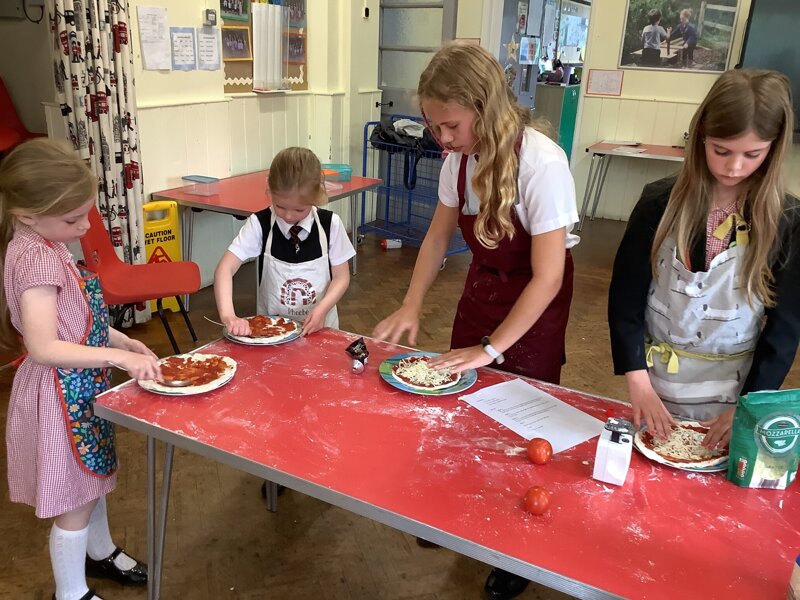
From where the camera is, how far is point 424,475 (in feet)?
3.89

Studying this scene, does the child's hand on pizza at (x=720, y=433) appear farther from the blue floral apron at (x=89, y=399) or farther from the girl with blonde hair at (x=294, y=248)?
the blue floral apron at (x=89, y=399)

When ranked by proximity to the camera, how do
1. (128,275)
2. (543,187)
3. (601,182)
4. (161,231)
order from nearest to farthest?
(543,187) → (128,275) → (161,231) → (601,182)

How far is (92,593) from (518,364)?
1259 millimetres

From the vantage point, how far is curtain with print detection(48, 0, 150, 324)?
2963 mm

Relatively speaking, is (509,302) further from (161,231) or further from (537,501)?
(161,231)

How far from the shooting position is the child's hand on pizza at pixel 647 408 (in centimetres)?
133

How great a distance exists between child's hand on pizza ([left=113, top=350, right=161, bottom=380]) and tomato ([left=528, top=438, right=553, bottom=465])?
827 millimetres

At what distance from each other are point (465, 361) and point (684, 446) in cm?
50

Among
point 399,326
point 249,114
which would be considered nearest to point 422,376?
point 399,326

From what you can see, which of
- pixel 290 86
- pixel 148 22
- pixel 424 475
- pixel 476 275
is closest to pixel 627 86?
pixel 290 86

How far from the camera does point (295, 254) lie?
202cm

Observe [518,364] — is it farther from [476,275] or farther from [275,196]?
[275,196]

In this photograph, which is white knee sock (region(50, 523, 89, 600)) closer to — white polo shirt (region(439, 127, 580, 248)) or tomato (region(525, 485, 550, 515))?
tomato (region(525, 485, 550, 515))

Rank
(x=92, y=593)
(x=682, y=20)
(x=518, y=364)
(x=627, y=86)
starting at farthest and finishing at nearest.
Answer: (x=627, y=86), (x=682, y=20), (x=518, y=364), (x=92, y=593)
